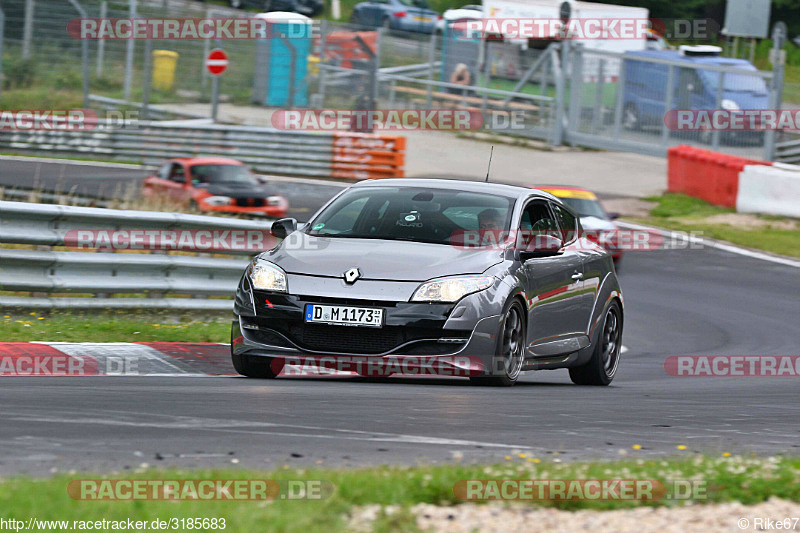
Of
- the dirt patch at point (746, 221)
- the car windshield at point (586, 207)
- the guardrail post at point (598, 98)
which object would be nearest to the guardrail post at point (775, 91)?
the dirt patch at point (746, 221)

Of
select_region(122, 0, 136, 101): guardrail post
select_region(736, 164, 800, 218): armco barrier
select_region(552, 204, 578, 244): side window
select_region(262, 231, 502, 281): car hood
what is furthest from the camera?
select_region(122, 0, 136, 101): guardrail post

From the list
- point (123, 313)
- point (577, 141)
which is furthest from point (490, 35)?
point (123, 313)

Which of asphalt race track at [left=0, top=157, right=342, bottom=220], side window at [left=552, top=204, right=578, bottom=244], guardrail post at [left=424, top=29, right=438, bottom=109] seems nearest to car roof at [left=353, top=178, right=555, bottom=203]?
side window at [left=552, top=204, right=578, bottom=244]

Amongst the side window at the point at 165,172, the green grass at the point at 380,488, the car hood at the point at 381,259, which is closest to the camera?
the green grass at the point at 380,488

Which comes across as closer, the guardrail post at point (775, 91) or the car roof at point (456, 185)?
the car roof at point (456, 185)

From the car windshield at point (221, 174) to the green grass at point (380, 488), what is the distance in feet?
56.9

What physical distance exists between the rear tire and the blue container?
81.4 ft

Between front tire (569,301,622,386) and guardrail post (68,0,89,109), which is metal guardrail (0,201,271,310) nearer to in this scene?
front tire (569,301,622,386)

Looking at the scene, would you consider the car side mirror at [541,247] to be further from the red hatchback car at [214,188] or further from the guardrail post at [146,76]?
the guardrail post at [146,76]

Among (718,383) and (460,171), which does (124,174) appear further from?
(718,383)

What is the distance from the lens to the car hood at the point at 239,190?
2184cm

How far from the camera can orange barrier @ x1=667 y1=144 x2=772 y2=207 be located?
88.1 feet

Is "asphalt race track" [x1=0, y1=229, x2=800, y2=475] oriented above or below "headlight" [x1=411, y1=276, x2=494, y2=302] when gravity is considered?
below

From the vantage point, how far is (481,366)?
8.28m
